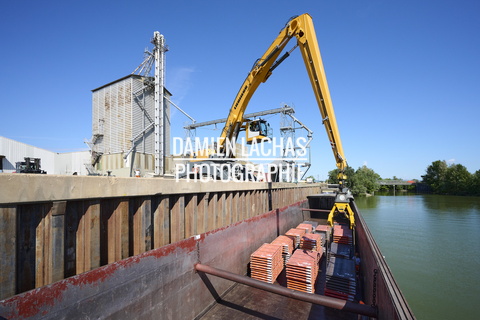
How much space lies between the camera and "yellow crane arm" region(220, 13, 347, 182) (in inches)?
424

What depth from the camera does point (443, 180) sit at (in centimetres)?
9456

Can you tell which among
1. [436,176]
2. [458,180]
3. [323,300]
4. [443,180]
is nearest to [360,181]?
[458,180]

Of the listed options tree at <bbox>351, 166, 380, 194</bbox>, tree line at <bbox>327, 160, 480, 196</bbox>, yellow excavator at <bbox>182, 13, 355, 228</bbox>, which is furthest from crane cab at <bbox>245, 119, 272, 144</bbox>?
tree at <bbox>351, 166, 380, 194</bbox>

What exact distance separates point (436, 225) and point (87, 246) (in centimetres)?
4045

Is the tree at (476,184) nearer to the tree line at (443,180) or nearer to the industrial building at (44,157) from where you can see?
the tree line at (443,180)

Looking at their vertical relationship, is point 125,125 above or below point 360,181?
above

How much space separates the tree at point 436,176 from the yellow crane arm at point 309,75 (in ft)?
361

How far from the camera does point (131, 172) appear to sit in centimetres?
2830

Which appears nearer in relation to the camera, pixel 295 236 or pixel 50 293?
pixel 50 293

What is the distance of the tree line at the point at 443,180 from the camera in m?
77.8

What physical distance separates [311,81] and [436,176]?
127 metres

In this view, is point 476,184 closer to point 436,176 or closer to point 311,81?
point 436,176

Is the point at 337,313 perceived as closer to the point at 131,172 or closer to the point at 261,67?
the point at 261,67

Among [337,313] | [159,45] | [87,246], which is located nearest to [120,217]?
[87,246]
